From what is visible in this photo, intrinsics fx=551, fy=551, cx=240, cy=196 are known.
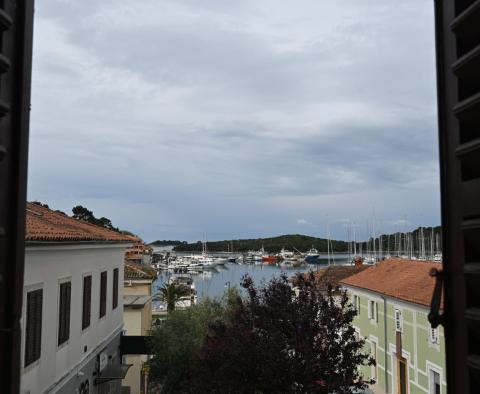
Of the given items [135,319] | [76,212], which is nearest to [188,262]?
[76,212]

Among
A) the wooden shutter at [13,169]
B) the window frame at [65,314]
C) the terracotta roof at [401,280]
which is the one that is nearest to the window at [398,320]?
the terracotta roof at [401,280]

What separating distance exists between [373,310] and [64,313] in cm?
1886

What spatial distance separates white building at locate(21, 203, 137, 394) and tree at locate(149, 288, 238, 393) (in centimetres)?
175

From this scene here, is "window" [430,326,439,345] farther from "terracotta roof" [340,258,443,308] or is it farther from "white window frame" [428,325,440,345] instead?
"terracotta roof" [340,258,443,308]

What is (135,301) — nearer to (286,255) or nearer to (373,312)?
(373,312)

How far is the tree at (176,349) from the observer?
21406 millimetres

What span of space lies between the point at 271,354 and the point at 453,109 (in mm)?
13083

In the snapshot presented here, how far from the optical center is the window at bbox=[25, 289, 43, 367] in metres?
11.1

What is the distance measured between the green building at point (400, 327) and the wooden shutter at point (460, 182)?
17.9 meters

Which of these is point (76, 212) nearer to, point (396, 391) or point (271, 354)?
point (396, 391)

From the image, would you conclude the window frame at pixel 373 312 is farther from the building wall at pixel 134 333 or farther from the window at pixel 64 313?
the window at pixel 64 313

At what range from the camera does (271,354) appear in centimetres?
1415

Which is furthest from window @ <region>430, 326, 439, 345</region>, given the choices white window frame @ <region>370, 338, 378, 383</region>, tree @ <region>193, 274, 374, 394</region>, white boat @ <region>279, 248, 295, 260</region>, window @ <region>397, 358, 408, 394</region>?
white boat @ <region>279, 248, 295, 260</region>

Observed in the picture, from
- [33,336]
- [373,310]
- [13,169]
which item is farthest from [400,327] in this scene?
[13,169]
